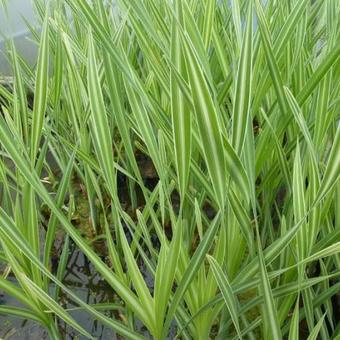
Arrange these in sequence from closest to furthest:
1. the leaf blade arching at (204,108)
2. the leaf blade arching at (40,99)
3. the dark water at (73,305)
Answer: the leaf blade arching at (204,108), the leaf blade arching at (40,99), the dark water at (73,305)

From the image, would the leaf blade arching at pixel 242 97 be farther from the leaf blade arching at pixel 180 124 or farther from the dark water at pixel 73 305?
the dark water at pixel 73 305

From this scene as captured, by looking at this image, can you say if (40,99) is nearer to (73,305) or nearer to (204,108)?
(204,108)

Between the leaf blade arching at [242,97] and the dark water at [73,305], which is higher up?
the leaf blade arching at [242,97]

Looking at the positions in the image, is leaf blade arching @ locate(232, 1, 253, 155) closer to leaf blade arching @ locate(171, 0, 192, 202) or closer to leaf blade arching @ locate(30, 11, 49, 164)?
leaf blade arching @ locate(171, 0, 192, 202)

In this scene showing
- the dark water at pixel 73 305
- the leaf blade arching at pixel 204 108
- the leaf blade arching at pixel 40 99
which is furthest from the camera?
the dark water at pixel 73 305

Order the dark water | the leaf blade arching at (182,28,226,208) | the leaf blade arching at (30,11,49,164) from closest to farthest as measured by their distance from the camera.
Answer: the leaf blade arching at (182,28,226,208)
the leaf blade arching at (30,11,49,164)
the dark water

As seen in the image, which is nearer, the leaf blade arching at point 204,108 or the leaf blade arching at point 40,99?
the leaf blade arching at point 204,108

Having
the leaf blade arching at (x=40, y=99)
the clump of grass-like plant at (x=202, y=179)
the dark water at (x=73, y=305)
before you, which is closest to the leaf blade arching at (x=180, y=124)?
the clump of grass-like plant at (x=202, y=179)

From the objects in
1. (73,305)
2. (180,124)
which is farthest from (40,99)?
(73,305)

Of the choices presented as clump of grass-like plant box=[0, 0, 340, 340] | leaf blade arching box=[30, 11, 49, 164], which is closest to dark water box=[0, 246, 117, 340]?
clump of grass-like plant box=[0, 0, 340, 340]

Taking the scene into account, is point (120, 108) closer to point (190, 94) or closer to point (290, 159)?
point (190, 94)

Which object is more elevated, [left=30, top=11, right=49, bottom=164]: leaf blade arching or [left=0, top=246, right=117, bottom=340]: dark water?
[left=30, top=11, right=49, bottom=164]: leaf blade arching

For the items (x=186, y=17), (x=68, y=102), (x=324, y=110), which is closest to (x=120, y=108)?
(x=186, y=17)
